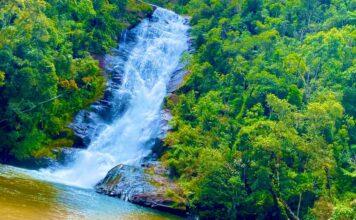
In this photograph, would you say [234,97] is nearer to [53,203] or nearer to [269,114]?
[269,114]

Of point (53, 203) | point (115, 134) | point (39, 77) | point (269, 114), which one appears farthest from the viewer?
point (115, 134)

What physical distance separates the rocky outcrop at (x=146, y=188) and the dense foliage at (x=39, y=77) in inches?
257

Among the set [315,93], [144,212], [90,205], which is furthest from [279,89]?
[90,205]

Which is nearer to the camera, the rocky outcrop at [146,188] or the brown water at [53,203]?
the brown water at [53,203]

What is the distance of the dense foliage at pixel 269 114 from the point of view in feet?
75.2

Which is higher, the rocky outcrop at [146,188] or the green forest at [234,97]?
the green forest at [234,97]

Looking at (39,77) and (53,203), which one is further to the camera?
(39,77)

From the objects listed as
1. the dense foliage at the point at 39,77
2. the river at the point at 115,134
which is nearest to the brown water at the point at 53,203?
the river at the point at 115,134

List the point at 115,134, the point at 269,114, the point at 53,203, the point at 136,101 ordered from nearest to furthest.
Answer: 1. the point at 53,203
2. the point at 269,114
3. the point at 115,134
4. the point at 136,101

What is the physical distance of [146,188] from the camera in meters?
25.6

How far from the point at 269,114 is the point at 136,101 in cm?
1282

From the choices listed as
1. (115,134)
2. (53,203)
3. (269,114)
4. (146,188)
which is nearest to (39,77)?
(115,134)

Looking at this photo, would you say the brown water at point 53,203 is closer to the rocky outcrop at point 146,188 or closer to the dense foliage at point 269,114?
the rocky outcrop at point 146,188

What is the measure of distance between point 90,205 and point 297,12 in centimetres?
3118
